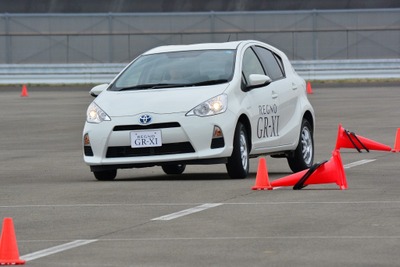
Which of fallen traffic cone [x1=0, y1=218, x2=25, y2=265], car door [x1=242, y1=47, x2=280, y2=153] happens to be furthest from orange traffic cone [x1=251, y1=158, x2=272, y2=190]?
fallen traffic cone [x1=0, y1=218, x2=25, y2=265]

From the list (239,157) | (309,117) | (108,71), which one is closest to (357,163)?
(309,117)

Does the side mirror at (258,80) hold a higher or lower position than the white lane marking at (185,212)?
higher

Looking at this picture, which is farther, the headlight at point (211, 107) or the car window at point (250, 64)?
the car window at point (250, 64)

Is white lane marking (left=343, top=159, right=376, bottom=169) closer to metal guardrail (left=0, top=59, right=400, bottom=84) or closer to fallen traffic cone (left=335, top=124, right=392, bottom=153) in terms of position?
fallen traffic cone (left=335, top=124, right=392, bottom=153)

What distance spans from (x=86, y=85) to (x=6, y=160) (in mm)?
30958

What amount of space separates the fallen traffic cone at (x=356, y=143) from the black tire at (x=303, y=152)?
2493mm

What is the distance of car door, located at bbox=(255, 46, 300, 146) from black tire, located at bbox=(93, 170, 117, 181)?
213cm

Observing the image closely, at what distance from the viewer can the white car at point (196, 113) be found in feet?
47.8

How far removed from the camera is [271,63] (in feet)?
54.6

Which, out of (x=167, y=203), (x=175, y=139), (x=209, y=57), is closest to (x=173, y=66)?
(x=209, y=57)

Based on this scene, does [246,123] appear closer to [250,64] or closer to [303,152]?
[250,64]

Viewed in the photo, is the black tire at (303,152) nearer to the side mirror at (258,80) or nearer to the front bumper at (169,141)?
the side mirror at (258,80)

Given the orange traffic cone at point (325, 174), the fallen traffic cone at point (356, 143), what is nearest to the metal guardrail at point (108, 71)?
the fallen traffic cone at point (356, 143)

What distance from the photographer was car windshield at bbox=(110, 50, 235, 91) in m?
15.4
